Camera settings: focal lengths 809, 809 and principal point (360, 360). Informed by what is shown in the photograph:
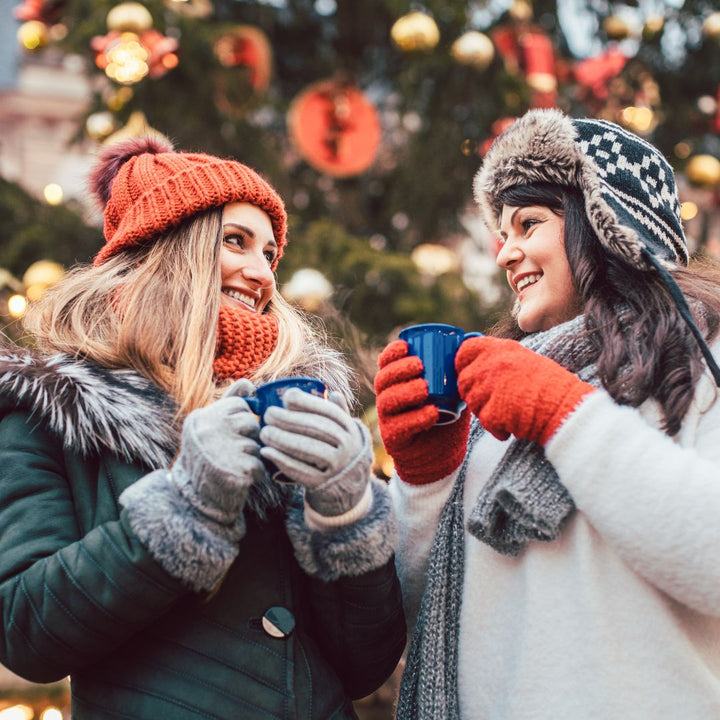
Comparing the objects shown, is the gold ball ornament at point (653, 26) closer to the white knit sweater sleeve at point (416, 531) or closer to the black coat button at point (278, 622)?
the white knit sweater sleeve at point (416, 531)

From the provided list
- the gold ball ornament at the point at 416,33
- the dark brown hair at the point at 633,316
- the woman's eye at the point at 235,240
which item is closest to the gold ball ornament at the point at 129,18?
the gold ball ornament at the point at 416,33

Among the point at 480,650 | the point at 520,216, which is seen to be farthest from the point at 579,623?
the point at 520,216

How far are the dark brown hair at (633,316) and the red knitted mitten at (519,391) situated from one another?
0.54ft

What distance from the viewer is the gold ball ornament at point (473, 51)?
4582 mm

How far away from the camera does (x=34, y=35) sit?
15.8ft

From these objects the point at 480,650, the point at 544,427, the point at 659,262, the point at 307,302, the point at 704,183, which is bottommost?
the point at 307,302

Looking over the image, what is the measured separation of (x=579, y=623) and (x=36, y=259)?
13.4 feet

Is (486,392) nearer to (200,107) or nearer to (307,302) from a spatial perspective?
(307,302)

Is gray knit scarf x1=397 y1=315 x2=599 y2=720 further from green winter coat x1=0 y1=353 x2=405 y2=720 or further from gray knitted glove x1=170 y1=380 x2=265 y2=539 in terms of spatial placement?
gray knitted glove x1=170 y1=380 x2=265 y2=539

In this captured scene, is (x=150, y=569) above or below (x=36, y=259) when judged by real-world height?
above

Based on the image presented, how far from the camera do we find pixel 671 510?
1326 mm

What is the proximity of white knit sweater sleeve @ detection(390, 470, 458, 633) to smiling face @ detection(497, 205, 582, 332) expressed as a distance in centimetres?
41

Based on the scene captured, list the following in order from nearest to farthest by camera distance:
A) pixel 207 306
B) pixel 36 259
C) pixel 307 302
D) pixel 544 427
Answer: pixel 544 427 < pixel 207 306 < pixel 307 302 < pixel 36 259

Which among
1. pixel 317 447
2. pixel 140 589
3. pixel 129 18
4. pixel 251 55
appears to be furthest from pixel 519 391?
pixel 251 55
